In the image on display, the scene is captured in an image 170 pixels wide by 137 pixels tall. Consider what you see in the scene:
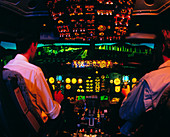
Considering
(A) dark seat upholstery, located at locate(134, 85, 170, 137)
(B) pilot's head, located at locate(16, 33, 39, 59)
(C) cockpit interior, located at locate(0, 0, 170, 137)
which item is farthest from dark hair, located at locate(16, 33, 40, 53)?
(A) dark seat upholstery, located at locate(134, 85, 170, 137)

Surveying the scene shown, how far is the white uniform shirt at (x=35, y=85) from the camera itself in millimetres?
1141

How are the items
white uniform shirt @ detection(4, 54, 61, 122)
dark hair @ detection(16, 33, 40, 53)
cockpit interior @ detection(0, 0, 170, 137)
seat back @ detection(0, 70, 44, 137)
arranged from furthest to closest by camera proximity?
cockpit interior @ detection(0, 0, 170, 137)
dark hair @ detection(16, 33, 40, 53)
white uniform shirt @ detection(4, 54, 61, 122)
seat back @ detection(0, 70, 44, 137)

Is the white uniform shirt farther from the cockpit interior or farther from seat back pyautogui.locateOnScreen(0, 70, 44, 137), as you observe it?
the cockpit interior

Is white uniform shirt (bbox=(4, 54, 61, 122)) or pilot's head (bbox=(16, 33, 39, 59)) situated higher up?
pilot's head (bbox=(16, 33, 39, 59))

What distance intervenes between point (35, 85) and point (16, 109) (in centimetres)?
26

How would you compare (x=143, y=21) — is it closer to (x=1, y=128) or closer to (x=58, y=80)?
(x=58, y=80)

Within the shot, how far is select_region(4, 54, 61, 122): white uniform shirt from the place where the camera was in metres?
1.14

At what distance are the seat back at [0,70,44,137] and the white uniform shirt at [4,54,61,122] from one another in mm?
106

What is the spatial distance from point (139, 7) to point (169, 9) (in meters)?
0.60

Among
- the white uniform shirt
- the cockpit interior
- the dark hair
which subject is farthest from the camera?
the cockpit interior

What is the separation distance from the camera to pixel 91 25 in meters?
2.24

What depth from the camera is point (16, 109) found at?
39.4 inches

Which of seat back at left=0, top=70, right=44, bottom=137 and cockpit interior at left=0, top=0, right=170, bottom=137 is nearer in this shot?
seat back at left=0, top=70, right=44, bottom=137

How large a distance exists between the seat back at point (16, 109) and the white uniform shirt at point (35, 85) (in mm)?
106
